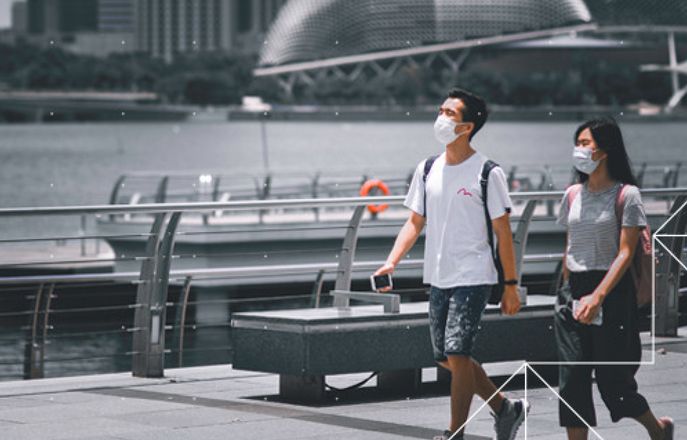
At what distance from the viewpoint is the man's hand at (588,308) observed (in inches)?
271

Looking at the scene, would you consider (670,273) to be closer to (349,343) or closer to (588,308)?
(349,343)

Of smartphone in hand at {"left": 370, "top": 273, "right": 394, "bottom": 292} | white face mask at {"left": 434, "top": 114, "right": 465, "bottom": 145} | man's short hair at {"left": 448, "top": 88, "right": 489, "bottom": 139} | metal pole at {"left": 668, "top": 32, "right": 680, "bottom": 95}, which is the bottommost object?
smartphone in hand at {"left": 370, "top": 273, "right": 394, "bottom": 292}

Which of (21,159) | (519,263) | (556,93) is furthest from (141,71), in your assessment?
(519,263)

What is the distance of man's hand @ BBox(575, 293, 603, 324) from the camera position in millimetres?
6875

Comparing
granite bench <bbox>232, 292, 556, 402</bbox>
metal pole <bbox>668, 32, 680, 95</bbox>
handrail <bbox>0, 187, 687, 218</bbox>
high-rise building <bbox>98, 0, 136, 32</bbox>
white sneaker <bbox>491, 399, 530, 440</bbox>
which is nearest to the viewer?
white sneaker <bbox>491, 399, 530, 440</bbox>

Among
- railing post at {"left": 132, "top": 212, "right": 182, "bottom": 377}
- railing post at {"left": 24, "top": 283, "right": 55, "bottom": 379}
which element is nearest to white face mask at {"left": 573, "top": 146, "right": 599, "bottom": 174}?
railing post at {"left": 132, "top": 212, "right": 182, "bottom": 377}

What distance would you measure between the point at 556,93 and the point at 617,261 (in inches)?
5635

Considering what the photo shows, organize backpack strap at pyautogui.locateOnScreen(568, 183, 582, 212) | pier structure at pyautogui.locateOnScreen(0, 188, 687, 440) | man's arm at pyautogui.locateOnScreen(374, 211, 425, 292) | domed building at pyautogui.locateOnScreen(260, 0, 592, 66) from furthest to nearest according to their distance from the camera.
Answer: domed building at pyautogui.locateOnScreen(260, 0, 592, 66), pier structure at pyautogui.locateOnScreen(0, 188, 687, 440), man's arm at pyautogui.locateOnScreen(374, 211, 425, 292), backpack strap at pyautogui.locateOnScreen(568, 183, 582, 212)

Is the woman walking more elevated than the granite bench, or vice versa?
the woman walking

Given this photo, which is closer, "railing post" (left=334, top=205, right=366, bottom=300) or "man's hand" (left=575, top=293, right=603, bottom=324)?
"man's hand" (left=575, top=293, right=603, bottom=324)

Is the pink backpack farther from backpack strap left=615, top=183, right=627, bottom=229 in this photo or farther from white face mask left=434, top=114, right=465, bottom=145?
white face mask left=434, top=114, right=465, bottom=145

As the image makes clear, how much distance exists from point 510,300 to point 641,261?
63cm

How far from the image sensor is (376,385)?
31.8ft

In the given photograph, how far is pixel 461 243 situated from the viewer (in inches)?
288
